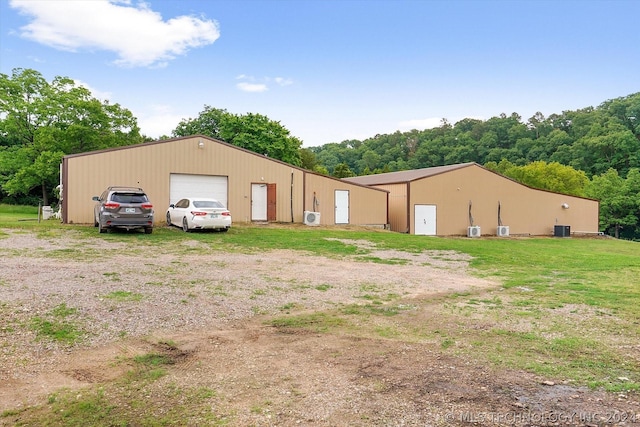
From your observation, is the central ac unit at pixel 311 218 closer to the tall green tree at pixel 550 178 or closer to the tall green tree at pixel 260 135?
the tall green tree at pixel 260 135

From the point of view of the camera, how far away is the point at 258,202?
2280 cm

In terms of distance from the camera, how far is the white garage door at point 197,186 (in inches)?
813

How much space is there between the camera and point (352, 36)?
2253cm

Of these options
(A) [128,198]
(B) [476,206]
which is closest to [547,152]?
(B) [476,206]

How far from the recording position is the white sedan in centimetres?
1655

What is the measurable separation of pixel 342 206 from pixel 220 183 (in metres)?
7.08

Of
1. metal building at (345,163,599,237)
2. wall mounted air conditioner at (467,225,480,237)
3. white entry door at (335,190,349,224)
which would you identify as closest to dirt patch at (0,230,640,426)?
white entry door at (335,190,349,224)

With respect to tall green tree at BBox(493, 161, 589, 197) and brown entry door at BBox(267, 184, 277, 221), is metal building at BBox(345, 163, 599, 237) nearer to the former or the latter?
brown entry door at BBox(267, 184, 277, 221)

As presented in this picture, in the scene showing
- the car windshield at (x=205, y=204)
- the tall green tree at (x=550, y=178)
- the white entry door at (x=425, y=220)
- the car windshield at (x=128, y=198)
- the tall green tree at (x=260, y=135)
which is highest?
the tall green tree at (x=260, y=135)

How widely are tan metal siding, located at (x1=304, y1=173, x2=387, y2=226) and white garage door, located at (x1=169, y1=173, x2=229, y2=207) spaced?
15.7ft

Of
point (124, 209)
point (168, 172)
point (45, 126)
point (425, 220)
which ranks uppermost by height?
point (45, 126)

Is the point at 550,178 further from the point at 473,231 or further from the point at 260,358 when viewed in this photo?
the point at 260,358

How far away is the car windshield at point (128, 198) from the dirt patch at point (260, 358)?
600 cm

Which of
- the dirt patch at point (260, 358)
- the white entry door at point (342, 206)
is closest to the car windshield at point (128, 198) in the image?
the dirt patch at point (260, 358)
